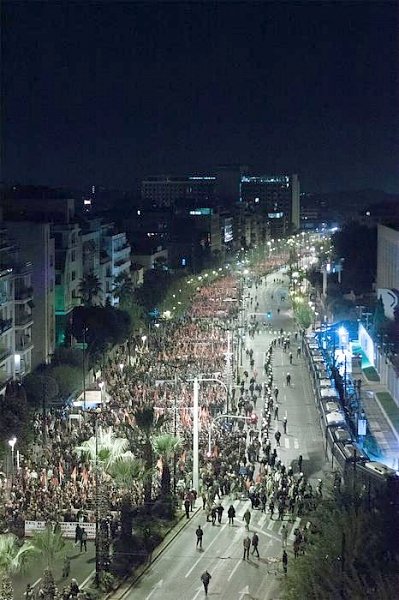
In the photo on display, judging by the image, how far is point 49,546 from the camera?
12.2 metres

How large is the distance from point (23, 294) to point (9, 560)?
15.1 meters

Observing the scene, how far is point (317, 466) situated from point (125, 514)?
18.8ft

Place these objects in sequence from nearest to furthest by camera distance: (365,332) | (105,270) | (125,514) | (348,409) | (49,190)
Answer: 1. (125,514)
2. (348,409)
3. (365,332)
4. (49,190)
5. (105,270)

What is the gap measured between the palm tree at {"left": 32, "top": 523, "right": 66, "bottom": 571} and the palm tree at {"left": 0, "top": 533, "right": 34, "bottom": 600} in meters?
0.13

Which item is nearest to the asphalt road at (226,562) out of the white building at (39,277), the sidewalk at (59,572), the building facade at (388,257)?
the sidewalk at (59,572)

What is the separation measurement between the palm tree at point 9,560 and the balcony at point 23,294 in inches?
554

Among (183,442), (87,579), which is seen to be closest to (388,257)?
(183,442)

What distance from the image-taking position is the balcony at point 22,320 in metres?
25.7

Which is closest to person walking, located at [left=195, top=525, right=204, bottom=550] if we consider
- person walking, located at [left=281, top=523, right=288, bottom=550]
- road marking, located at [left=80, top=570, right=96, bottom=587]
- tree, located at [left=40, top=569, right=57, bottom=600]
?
person walking, located at [left=281, top=523, right=288, bottom=550]

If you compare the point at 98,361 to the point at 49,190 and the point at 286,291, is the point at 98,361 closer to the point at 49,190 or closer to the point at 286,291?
the point at 49,190

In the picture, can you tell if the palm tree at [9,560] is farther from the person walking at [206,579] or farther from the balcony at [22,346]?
the balcony at [22,346]

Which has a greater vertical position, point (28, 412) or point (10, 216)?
point (10, 216)

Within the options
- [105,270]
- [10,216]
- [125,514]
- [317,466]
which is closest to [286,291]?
[105,270]

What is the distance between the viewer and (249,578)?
1270 cm
